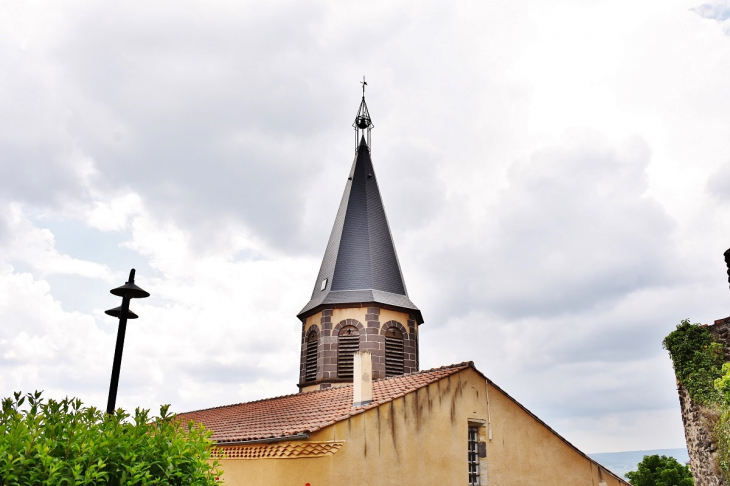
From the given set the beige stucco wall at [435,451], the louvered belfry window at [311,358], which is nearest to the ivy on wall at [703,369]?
the beige stucco wall at [435,451]

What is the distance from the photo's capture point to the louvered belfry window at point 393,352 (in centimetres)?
2044

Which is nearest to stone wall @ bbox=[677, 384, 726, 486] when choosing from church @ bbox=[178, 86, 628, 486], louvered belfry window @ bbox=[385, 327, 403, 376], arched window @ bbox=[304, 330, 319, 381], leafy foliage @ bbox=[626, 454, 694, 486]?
church @ bbox=[178, 86, 628, 486]

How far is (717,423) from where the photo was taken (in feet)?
42.3

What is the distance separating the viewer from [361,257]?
75.0 feet

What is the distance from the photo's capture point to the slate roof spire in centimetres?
2158

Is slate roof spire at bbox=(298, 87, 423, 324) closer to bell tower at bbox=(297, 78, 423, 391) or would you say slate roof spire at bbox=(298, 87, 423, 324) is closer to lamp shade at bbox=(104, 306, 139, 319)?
bell tower at bbox=(297, 78, 423, 391)

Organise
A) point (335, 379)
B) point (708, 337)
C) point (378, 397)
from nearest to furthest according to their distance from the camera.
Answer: point (378, 397), point (708, 337), point (335, 379)

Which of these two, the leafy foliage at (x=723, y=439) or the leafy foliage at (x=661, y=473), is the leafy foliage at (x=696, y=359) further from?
the leafy foliage at (x=661, y=473)

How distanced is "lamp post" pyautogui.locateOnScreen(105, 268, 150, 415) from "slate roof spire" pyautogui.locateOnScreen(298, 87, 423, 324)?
11.9 metres

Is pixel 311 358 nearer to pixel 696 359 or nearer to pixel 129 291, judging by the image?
pixel 129 291

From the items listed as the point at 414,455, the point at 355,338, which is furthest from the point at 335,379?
the point at 414,455

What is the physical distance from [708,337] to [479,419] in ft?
21.3

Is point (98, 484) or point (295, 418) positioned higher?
point (295, 418)

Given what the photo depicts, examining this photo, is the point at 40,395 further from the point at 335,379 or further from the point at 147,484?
the point at 335,379
